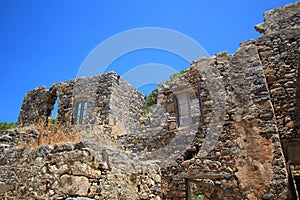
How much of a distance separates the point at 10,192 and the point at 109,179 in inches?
57.5

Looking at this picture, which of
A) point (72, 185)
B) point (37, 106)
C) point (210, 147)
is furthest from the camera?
point (37, 106)

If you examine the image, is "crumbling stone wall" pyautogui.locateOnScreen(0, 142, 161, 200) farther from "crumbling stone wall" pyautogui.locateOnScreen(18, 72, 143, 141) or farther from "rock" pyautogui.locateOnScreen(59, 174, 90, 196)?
"crumbling stone wall" pyautogui.locateOnScreen(18, 72, 143, 141)

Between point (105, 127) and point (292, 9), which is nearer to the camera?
point (292, 9)

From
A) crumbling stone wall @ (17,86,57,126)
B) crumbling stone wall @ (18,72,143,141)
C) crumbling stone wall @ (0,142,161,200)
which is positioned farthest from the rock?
crumbling stone wall @ (17,86,57,126)

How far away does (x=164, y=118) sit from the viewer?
709 cm

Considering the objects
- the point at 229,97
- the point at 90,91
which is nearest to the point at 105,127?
the point at 90,91

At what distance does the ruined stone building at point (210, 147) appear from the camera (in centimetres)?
336

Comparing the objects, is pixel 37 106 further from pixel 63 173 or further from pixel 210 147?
pixel 63 173

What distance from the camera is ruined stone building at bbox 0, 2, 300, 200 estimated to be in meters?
3.36

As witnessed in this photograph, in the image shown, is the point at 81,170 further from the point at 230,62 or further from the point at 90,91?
the point at 90,91

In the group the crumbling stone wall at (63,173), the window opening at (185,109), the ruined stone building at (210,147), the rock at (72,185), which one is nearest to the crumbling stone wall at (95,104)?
the ruined stone building at (210,147)

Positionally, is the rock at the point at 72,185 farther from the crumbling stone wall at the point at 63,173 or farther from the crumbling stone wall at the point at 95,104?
the crumbling stone wall at the point at 95,104

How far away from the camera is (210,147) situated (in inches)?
227

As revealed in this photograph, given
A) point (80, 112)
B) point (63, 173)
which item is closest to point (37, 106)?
point (80, 112)
